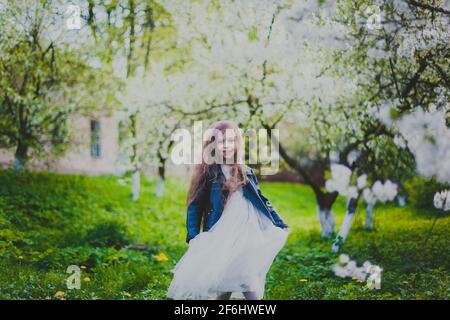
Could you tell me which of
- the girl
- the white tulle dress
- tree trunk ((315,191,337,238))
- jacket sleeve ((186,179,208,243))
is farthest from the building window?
the white tulle dress

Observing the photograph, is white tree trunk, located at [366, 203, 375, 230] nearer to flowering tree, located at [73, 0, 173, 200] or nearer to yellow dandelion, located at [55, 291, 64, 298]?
flowering tree, located at [73, 0, 173, 200]

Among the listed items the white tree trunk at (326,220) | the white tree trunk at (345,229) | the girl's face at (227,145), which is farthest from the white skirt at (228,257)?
the white tree trunk at (326,220)

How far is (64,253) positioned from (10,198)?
1104 millimetres

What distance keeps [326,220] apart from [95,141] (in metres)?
3.27

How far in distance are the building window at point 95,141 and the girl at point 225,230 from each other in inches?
124

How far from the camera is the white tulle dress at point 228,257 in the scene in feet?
13.7

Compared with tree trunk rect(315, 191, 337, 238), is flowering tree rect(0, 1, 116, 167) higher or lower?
higher

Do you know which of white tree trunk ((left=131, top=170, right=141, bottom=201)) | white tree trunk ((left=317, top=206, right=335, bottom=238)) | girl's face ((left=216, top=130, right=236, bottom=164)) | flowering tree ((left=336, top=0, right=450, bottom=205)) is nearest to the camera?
girl's face ((left=216, top=130, right=236, bottom=164))

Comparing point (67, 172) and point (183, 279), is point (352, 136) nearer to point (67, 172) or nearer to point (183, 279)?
point (183, 279)

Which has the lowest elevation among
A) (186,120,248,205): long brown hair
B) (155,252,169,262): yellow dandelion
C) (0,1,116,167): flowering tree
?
(155,252,169,262): yellow dandelion

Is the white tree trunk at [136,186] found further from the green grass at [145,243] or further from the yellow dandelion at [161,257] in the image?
the yellow dandelion at [161,257]

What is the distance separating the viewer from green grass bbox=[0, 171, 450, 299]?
5270mm

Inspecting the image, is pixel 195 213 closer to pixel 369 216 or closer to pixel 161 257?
pixel 161 257

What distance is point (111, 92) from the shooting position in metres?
7.04
